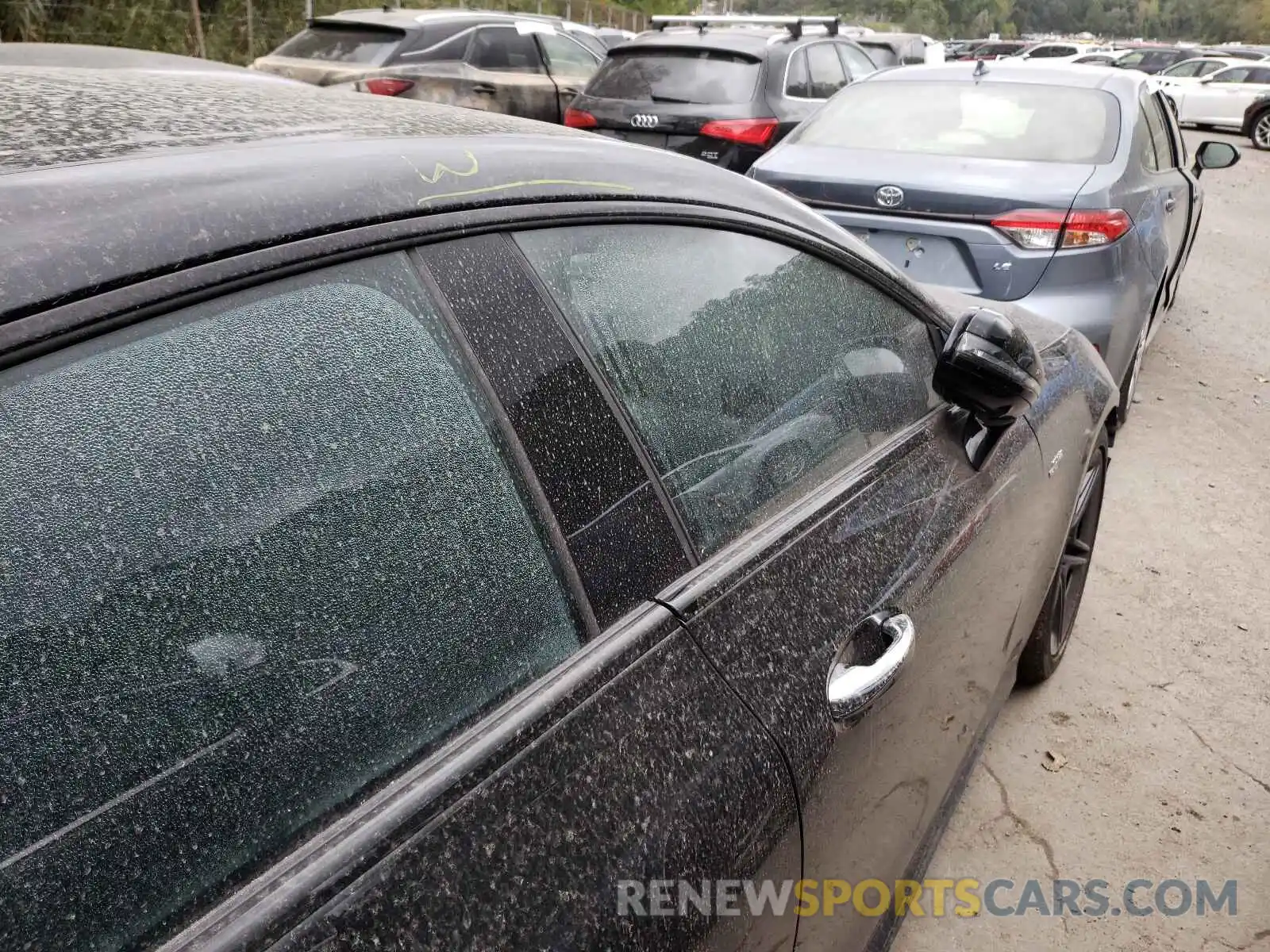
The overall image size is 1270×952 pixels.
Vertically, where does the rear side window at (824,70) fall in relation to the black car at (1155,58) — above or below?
above

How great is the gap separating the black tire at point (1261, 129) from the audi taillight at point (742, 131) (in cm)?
1694

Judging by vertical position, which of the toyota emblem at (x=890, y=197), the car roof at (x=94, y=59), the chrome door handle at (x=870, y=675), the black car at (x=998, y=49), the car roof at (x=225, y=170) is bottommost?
the black car at (x=998, y=49)

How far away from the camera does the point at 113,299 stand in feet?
2.85

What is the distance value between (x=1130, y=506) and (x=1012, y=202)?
136 centimetres

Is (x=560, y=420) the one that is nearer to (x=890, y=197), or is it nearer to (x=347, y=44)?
(x=890, y=197)

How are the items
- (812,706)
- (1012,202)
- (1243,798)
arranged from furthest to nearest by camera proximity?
(1012,202), (1243,798), (812,706)

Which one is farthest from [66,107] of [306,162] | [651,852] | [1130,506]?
[1130,506]

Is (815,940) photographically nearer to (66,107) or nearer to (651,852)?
(651,852)

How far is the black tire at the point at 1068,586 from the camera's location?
300 cm

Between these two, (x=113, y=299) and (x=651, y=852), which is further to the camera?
(x=651, y=852)

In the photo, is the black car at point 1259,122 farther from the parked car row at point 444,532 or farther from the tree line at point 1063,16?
the tree line at point 1063,16

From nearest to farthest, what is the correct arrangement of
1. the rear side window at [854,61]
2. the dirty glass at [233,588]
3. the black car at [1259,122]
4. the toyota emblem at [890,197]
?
the dirty glass at [233,588]
the toyota emblem at [890,197]
the rear side window at [854,61]
the black car at [1259,122]

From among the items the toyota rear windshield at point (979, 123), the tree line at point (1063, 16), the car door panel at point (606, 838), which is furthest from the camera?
the tree line at point (1063, 16)

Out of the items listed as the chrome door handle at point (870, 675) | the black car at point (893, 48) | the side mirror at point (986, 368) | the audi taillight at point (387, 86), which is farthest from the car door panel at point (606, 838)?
the black car at point (893, 48)
